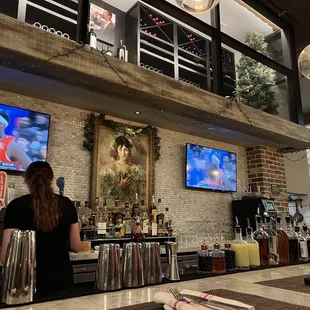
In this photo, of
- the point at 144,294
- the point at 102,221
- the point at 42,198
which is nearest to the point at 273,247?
the point at 144,294

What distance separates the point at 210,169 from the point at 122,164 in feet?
4.74

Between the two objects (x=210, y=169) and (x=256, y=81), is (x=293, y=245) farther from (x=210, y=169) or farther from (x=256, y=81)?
(x=256, y=81)

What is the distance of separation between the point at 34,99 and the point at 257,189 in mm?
3359

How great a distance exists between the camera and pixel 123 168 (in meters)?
3.84

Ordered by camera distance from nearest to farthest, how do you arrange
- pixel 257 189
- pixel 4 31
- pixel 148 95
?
pixel 4 31 → pixel 148 95 → pixel 257 189

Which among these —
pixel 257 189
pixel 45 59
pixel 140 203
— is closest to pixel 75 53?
pixel 45 59

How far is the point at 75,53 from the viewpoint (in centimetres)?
240

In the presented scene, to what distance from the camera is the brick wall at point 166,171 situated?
3395 mm

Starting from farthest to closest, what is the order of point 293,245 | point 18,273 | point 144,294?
point 293,245 < point 144,294 < point 18,273

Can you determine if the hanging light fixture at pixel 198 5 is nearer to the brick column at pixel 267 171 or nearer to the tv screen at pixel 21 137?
the tv screen at pixel 21 137

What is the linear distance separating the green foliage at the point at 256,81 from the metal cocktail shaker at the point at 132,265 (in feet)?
11.8

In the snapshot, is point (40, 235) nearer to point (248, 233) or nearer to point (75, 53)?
point (248, 233)

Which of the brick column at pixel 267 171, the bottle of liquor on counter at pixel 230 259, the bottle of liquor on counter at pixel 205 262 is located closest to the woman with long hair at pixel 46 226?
the bottle of liquor on counter at pixel 205 262

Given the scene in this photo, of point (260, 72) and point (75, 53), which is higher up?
point (260, 72)
